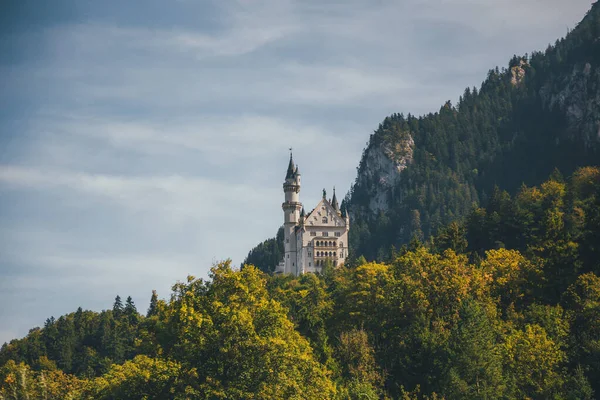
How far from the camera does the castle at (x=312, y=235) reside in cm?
17412

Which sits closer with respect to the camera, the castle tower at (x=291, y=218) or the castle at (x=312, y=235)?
the castle at (x=312, y=235)

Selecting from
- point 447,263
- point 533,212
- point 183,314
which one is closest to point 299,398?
point 183,314

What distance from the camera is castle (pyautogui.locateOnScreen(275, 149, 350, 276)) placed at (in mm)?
174125

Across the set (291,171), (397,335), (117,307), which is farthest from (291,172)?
(397,335)

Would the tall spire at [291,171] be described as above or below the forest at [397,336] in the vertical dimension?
above

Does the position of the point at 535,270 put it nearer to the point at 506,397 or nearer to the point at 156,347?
the point at 506,397

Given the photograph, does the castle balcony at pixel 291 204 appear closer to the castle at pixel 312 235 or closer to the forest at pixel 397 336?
the castle at pixel 312 235

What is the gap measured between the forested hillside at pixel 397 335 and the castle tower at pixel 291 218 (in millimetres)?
81726

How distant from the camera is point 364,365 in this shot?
226ft

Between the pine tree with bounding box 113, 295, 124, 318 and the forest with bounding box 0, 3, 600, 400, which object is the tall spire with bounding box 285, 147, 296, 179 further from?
the forest with bounding box 0, 3, 600, 400

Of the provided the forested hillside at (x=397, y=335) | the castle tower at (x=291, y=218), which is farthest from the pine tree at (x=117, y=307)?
the forested hillside at (x=397, y=335)

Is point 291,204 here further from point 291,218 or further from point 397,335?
point 397,335

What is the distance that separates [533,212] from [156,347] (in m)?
66.6

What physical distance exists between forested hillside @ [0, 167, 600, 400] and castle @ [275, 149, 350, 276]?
75.8 metres
